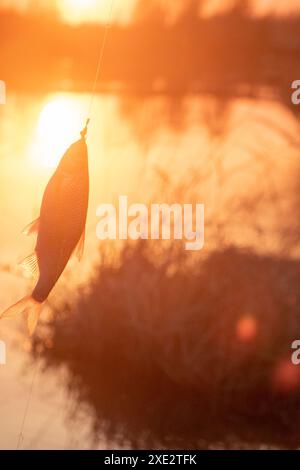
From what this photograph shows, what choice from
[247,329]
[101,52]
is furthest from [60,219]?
[247,329]

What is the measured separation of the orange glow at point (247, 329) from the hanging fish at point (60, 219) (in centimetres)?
81

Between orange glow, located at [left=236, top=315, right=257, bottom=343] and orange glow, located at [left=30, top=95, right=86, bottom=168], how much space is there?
654 millimetres

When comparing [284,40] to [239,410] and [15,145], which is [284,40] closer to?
[15,145]

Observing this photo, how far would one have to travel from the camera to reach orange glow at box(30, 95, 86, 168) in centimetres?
149

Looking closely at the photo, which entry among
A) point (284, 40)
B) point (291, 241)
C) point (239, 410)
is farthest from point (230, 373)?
point (284, 40)

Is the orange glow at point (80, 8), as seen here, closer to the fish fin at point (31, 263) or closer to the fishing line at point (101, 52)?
the fishing line at point (101, 52)

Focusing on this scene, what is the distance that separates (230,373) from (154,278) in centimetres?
34

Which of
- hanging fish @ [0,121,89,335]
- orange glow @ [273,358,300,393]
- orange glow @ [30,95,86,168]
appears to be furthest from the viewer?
orange glow @ [273,358,300,393]

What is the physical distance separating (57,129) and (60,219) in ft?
1.88

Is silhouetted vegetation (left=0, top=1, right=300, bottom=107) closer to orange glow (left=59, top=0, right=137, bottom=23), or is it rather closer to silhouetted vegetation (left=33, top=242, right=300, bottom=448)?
orange glow (left=59, top=0, right=137, bottom=23)

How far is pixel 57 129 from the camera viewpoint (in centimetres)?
150

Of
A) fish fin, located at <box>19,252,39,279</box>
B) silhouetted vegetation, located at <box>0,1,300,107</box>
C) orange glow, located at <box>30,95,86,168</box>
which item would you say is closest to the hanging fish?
fish fin, located at <box>19,252,39,279</box>

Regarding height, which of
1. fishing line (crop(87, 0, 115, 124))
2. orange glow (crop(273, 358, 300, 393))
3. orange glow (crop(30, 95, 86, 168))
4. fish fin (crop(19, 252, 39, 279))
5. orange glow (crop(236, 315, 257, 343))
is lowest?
fish fin (crop(19, 252, 39, 279))

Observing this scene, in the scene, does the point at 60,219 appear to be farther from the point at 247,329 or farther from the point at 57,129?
the point at 247,329
